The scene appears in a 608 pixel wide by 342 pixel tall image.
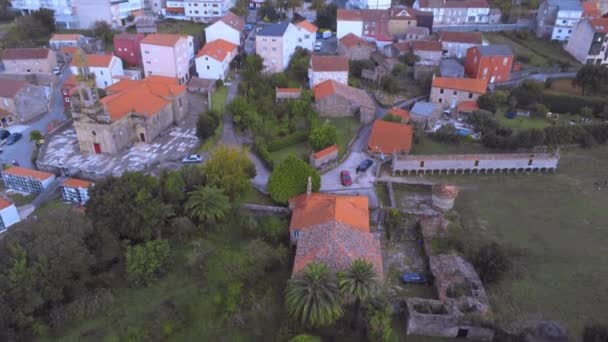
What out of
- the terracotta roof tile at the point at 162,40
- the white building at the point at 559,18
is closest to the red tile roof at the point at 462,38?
the white building at the point at 559,18

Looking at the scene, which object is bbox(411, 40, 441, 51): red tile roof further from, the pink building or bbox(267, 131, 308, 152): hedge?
the pink building

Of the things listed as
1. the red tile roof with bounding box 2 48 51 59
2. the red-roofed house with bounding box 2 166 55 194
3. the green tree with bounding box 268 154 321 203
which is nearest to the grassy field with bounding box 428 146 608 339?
the green tree with bounding box 268 154 321 203

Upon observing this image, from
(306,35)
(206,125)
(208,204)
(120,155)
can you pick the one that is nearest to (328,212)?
(208,204)

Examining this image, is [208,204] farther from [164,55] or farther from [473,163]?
[164,55]

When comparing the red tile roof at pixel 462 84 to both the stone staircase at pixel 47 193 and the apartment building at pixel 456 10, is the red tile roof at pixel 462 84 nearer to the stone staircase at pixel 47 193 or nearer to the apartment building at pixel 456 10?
the apartment building at pixel 456 10

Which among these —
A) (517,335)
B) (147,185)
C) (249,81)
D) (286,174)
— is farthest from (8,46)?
(517,335)

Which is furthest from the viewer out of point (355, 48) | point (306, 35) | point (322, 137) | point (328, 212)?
point (306, 35)
